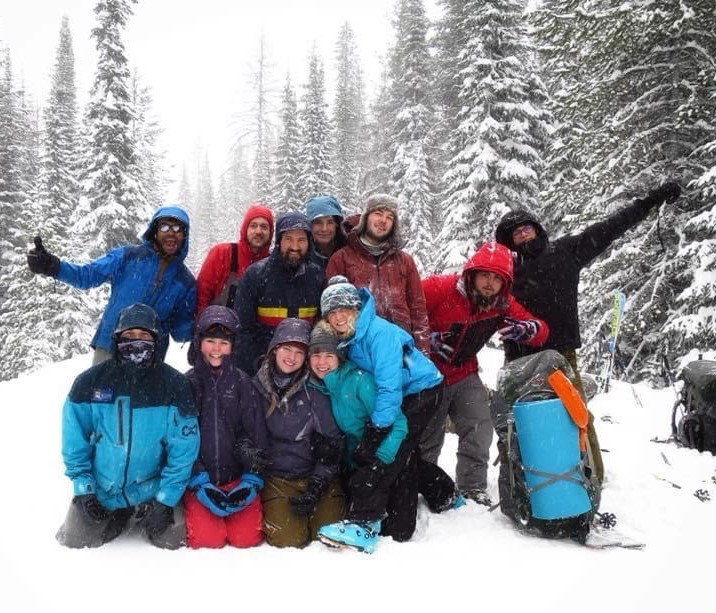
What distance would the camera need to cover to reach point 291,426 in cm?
428

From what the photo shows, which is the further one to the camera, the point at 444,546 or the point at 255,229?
the point at 255,229

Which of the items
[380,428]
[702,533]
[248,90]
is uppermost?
[248,90]

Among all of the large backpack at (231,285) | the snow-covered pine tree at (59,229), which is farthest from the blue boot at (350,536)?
the snow-covered pine tree at (59,229)

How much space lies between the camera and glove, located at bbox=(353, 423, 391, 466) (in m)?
4.07

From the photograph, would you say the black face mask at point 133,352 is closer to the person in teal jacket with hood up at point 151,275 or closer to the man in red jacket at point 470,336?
the person in teal jacket with hood up at point 151,275

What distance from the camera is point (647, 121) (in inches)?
404

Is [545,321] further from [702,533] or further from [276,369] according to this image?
[276,369]

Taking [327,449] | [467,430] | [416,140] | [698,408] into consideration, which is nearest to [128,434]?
[327,449]

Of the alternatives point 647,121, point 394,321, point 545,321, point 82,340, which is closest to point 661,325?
point 647,121

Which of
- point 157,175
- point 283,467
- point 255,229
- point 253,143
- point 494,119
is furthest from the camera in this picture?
point 253,143

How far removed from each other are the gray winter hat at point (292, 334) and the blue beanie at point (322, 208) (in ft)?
4.78

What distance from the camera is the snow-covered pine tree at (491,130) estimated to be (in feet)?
53.7

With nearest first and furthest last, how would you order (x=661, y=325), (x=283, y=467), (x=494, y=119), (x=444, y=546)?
1. (x=444, y=546)
2. (x=283, y=467)
3. (x=661, y=325)
4. (x=494, y=119)

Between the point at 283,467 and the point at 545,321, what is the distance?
283cm
